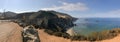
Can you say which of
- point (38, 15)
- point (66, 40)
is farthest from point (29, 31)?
point (38, 15)

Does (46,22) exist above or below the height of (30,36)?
above

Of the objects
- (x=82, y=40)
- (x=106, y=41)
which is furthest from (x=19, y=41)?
(x=106, y=41)

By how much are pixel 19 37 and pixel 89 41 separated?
712 centimetres

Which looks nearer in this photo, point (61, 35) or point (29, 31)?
point (29, 31)

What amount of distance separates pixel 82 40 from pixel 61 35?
2940 mm

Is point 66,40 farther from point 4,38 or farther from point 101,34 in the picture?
point 4,38

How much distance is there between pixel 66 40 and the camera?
20.4 meters

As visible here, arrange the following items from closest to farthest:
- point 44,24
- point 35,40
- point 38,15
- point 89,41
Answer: point 35,40, point 89,41, point 44,24, point 38,15

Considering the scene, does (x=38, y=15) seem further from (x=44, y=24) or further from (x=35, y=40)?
(x=35, y=40)

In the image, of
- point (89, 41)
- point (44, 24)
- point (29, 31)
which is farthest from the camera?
point (44, 24)

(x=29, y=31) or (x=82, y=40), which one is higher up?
(x=29, y=31)

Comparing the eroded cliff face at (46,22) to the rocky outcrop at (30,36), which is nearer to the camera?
the rocky outcrop at (30,36)

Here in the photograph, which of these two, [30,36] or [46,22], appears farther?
[46,22]

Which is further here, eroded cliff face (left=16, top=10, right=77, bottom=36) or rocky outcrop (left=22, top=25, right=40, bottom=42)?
eroded cliff face (left=16, top=10, right=77, bottom=36)
